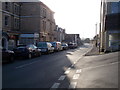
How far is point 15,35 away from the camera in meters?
37.4

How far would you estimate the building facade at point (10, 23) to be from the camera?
32.3m

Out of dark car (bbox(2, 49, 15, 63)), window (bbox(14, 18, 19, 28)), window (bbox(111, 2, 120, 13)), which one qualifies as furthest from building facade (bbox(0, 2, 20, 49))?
window (bbox(111, 2, 120, 13))

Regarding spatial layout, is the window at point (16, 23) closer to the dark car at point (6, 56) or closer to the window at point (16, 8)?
the window at point (16, 8)

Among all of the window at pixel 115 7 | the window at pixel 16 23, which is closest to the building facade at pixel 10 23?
the window at pixel 16 23

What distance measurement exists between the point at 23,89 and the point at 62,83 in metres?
1.69

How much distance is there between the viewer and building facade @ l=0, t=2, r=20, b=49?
32263 millimetres

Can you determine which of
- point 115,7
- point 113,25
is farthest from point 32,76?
point 115,7

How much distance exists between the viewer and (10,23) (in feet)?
116

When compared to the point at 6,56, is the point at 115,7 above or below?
above

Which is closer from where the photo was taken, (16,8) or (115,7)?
(115,7)

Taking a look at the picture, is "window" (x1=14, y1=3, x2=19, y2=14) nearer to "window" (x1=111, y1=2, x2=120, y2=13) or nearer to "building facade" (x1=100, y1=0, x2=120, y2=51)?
"building facade" (x1=100, y1=0, x2=120, y2=51)

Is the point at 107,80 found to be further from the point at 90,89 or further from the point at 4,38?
the point at 4,38

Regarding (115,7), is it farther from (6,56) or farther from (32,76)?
(32,76)

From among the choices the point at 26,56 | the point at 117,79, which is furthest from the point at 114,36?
the point at 117,79
